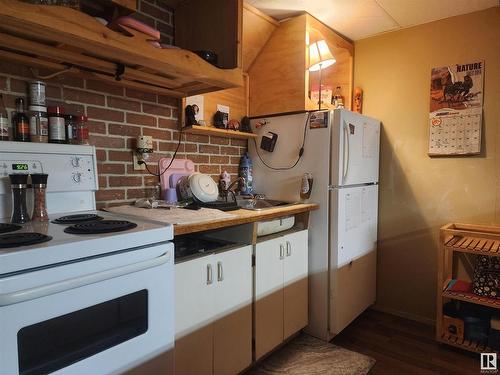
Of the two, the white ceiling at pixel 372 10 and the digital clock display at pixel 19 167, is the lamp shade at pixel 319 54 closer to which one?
the white ceiling at pixel 372 10

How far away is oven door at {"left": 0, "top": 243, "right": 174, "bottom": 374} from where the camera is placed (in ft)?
2.65

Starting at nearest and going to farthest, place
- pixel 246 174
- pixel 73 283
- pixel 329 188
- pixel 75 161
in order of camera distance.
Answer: pixel 73 283, pixel 75 161, pixel 329 188, pixel 246 174

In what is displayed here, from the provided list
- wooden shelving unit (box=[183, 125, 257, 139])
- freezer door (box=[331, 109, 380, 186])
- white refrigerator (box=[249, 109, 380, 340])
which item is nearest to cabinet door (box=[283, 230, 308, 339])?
white refrigerator (box=[249, 109, 380, 340])

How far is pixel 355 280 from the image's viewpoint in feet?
7.55

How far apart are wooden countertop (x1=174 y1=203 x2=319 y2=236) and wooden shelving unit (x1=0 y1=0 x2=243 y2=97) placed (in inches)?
26.8

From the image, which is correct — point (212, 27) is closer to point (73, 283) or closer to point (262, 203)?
point (262, 203)

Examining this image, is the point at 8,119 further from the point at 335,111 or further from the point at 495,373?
the point at 495,373

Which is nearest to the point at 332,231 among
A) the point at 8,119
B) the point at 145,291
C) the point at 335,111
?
the point at 335,111

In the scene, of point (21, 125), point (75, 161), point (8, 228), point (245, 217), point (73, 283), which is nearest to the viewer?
point (73, 283)

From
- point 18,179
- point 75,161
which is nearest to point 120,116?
point 75,161

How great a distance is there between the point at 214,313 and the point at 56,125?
3.57ft

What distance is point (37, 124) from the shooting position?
4.47 feet

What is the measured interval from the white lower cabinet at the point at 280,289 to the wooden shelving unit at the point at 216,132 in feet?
2.52

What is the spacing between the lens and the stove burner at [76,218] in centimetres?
122
